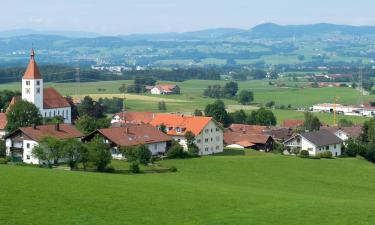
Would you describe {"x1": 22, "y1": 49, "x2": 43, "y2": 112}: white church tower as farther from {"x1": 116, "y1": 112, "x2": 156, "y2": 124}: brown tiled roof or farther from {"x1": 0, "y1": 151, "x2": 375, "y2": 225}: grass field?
{"x1": 0, "y1": 151, "x2": 375, "y2": 225}: grass field

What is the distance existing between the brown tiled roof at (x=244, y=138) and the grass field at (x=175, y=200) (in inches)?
743

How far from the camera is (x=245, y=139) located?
63.3 metres

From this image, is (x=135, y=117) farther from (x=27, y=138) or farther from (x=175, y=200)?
(x=175, y=200)

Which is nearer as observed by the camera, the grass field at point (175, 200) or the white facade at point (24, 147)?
the grass field at point (175, 200)

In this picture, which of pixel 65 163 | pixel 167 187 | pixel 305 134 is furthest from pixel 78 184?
pixel 305 134

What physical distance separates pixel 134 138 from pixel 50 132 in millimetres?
5558

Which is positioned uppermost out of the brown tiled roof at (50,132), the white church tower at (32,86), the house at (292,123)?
the white church tower at (32,86)

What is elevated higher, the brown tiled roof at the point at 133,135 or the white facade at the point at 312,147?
the brown tiled roof at the point at 133,135

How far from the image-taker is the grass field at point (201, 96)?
10473 cm

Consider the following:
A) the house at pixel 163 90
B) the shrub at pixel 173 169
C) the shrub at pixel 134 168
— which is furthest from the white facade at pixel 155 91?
the shrub at pixel 134 168

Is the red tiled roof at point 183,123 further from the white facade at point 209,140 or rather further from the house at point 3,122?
the house at point 3,122

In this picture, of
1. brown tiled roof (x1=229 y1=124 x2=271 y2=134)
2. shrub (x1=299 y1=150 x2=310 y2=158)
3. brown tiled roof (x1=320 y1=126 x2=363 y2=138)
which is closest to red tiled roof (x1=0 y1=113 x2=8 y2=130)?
brown tiled roof (x1=229 y1=124 x2=271 y2=134)

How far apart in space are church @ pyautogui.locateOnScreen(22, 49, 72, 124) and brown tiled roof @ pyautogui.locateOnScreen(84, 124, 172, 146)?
58.8 feet

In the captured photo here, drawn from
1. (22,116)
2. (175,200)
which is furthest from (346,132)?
(175,200)
